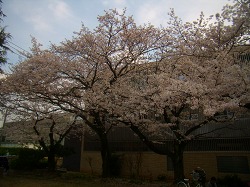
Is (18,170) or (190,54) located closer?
(190,54)

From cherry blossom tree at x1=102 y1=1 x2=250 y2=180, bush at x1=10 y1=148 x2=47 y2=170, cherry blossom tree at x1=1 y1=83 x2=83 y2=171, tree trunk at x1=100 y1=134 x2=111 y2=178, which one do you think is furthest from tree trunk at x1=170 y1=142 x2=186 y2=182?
bush at x1=10 y1=148 x2=47 y2=170

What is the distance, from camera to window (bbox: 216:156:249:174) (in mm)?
14121

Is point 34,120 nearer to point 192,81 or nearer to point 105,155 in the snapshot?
point 105,155

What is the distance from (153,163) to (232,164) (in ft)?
17.4

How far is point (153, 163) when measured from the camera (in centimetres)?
1722

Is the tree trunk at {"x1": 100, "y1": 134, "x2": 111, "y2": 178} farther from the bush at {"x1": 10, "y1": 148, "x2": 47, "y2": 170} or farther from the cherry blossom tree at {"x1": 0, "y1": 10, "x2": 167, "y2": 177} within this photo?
the bush at {"x1": 10, "y1": 148, "x2": 47, "y2": 170}

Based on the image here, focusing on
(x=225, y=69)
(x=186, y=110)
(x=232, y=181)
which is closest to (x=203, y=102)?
(x=225, y=69)

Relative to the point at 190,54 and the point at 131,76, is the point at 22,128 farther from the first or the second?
the point at 190,54

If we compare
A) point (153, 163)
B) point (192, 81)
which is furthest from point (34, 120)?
point (192, 81)

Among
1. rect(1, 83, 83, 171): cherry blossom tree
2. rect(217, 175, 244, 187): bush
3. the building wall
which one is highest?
rect(1, 83, 83, 171): cherry blossom tree

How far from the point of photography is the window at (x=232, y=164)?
14121 mm

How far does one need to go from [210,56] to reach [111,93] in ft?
16.5

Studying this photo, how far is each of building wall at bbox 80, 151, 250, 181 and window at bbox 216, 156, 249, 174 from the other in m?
0.18

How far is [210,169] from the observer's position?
594 inches
